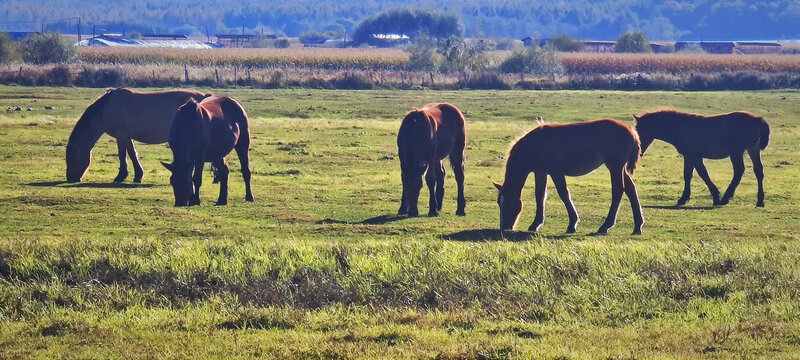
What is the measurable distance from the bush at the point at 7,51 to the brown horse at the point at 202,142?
1844 inches

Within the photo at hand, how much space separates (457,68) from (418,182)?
1982 inches

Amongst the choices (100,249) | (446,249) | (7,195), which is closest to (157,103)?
(7,195)

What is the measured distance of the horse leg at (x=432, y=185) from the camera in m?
18.4

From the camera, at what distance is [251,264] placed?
1306 cm

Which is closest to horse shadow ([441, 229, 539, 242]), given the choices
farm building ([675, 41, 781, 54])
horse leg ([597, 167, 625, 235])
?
horse leg ([597, 167, 625, 235])

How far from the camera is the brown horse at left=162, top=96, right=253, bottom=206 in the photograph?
1881cm

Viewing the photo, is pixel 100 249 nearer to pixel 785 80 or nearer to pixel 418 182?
pixel 418 182

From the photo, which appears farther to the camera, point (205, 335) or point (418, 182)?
A: point (418, 182)

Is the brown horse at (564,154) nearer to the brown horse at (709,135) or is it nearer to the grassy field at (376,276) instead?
the grassy field at (376,276)

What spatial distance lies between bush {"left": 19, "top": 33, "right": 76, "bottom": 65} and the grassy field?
153 ft

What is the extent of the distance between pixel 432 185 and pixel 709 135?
21.3 feet

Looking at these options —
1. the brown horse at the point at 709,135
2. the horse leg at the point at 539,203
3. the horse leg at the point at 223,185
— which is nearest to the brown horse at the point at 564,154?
the horse leg at the point at 539,203

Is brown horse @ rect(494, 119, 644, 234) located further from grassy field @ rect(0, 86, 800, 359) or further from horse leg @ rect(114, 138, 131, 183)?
horse leg @ rect(114, 138, 131, 183)

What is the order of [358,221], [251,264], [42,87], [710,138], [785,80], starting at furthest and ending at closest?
[785,80] < [42,87] < [710,138] < [358,221] < [251,264]
